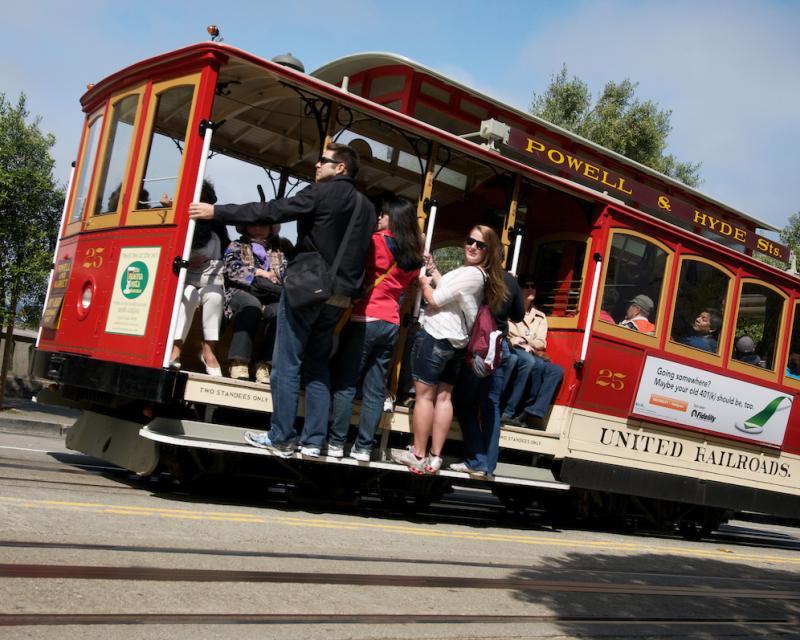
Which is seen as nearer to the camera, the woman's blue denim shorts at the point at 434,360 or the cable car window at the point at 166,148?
the cable car window at the point at 166,148

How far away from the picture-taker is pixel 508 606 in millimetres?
4633

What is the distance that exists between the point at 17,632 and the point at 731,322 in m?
8.09

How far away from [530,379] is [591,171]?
81.7 inches

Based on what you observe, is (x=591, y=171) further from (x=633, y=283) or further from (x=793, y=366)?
(x=793, y=366)

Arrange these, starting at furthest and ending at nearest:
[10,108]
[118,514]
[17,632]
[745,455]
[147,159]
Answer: [10,108] < [745,455] < [147,159] < [118,514] < [17,632]

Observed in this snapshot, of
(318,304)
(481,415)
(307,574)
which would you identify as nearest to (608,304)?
(481,415)

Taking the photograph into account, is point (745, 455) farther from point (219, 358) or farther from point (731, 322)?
point (219, 358)

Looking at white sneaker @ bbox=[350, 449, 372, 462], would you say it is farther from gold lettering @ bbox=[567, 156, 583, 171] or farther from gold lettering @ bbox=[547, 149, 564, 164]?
gold lettering @ bbox=[567, 156, 583, 171]

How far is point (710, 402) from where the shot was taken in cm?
938

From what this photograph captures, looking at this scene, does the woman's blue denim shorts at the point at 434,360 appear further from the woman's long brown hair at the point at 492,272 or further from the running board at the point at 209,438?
the running board at the point at 209,438

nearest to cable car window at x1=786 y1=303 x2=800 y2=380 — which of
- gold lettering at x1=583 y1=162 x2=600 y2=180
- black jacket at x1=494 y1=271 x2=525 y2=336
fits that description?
gold lettering at x1=583 y1=162 x2=600 y2=180

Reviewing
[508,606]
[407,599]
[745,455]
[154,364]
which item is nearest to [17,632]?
[407,599]

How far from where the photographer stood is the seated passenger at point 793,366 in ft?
33.3

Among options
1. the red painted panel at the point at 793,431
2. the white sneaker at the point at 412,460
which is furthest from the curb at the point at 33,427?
the red painted panel at the point at 793,431
